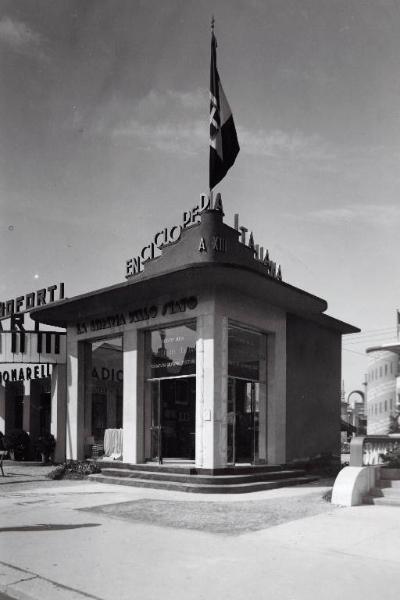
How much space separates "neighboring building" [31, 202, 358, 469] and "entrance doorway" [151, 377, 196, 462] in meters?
0.03

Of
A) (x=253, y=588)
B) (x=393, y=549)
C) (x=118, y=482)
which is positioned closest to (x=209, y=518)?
(x=393, y=549)

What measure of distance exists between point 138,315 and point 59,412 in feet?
17.2

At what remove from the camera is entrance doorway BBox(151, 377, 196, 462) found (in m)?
16.6

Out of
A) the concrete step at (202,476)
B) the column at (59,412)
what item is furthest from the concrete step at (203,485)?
the column at (59,412)

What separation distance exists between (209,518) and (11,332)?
1389 cm

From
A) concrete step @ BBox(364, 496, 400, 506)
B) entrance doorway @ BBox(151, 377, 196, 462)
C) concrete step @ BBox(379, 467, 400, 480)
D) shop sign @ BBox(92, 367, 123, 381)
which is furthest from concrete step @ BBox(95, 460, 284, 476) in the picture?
shop sign @ BBox(92, 367, 123, 381)

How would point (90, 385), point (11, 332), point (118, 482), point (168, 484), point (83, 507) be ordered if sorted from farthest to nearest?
point (11, 332), point (90, 385), point (118, 482), point (168, 484), point (83, 507)

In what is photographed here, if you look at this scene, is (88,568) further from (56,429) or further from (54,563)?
(56,429)

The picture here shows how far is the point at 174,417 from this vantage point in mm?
17078

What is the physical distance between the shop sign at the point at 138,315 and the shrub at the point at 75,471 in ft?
12.9

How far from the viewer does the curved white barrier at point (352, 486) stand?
11.0 meters

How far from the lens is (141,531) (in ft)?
28.1

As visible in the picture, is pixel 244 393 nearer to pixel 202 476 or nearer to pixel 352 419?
pixel 202 476

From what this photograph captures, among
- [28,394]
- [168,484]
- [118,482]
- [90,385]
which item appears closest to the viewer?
[168,484]
